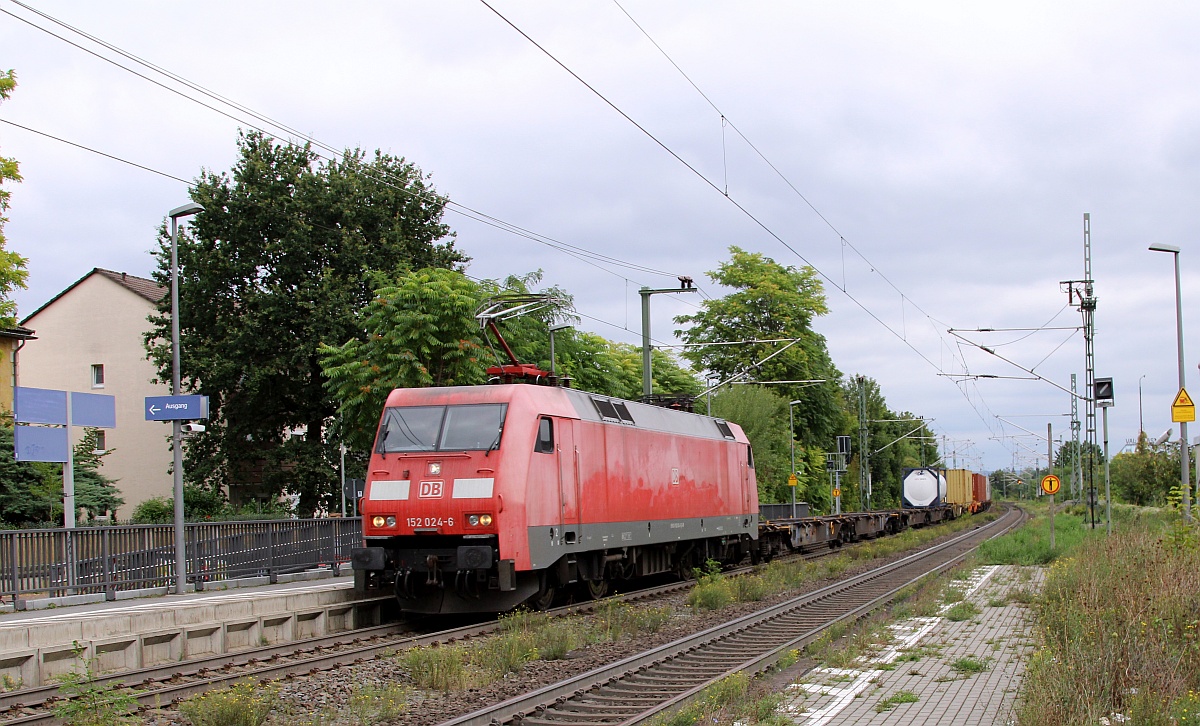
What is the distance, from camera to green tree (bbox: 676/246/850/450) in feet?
173

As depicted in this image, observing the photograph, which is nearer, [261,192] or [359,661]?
[359,661]

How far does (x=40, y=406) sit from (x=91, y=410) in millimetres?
1122

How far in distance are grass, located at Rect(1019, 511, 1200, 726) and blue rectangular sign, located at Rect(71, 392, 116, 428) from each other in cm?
1462

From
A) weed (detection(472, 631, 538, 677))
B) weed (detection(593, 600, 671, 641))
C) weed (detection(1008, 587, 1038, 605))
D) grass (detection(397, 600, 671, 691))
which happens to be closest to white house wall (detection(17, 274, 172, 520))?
weed (detection(593, 600, 671, 641))

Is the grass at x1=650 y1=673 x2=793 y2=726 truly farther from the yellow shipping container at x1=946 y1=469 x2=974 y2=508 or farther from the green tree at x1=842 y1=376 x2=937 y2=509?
the green tree at x1=842 y1=376 x2=937 y2=509

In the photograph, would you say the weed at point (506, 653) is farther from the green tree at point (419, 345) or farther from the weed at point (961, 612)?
the green tree at point (419, 345)

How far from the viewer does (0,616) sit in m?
15.3

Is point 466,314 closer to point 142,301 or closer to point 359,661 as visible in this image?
point 359,661

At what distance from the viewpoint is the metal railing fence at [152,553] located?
1655 cm

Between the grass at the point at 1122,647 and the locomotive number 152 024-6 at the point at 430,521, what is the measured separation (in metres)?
7.28

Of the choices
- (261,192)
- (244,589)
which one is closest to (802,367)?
A: (261,192)

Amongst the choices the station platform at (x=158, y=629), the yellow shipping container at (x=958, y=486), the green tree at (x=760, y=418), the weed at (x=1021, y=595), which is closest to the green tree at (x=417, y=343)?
the station platform at (x=158, y=629)

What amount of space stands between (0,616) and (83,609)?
3.88 feet

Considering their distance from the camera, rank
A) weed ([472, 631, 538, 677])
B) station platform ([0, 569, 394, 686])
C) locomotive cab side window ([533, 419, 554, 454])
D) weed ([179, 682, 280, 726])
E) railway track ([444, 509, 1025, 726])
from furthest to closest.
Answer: locomotive cab side window ([533, 419, 554, 454]), weed ([472, 631, 538, 677]), station platform ([0, 569, 394, 686]), railway track ([444, 509, 1025, 726]), weed ([179, 682, 280, 726])
